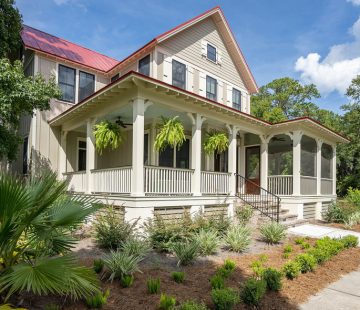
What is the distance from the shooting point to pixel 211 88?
14656 mm

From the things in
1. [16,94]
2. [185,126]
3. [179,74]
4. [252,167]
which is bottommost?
[252,167]

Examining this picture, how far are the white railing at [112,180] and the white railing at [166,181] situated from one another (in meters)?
0.57

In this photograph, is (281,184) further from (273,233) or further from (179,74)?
(179,74)

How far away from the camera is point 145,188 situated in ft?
27.9

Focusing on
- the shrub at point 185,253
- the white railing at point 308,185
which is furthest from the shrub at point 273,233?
the white railing at point 308,185

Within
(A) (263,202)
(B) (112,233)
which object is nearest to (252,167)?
(A) (263,202)

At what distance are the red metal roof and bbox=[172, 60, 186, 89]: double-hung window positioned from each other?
403 cm

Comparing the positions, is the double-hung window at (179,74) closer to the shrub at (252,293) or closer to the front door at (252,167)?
the front door at (252,167)

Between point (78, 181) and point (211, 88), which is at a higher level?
point (211, 88)

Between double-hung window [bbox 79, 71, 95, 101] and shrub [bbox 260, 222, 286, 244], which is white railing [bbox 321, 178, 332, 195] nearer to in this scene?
shrub [bbox 260, 222, 286, 244]

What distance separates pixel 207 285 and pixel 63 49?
13571 millimetres

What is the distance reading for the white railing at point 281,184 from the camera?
42.4ft

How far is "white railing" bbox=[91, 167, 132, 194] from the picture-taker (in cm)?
862

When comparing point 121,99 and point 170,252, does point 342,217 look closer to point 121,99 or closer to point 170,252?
point 170,252
